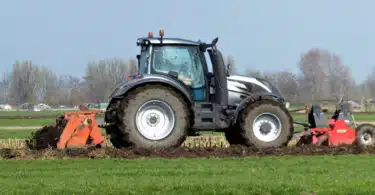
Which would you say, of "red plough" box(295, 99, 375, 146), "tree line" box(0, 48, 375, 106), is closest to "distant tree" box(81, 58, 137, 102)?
"tree line" box(0, 48, 375, 106)

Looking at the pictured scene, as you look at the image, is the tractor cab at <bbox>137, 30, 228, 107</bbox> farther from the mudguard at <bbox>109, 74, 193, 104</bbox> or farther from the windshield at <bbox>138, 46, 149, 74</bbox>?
the mudguard at <bbox>109, 74, 193, 104</bbox>

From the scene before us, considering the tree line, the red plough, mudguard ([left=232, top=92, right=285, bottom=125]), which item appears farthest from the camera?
the tree line

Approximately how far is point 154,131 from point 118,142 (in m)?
1.12

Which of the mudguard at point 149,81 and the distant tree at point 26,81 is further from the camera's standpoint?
the distant tree at point 26,81

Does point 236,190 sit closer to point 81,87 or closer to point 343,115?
point 343,115

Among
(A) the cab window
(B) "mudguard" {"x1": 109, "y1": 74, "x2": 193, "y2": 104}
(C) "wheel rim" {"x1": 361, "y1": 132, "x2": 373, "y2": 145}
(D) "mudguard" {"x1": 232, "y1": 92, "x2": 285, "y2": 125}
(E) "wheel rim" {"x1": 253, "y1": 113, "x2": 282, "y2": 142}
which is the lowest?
(C) "wheel rim" {"x1": 361, "y1": 132, "x2": 373, "y2": 145}

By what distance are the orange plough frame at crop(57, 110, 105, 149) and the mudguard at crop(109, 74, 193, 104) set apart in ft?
2.34

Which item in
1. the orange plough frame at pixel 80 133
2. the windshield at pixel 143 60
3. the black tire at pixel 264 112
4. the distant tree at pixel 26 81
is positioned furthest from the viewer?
the distant tree at pixel 26 81

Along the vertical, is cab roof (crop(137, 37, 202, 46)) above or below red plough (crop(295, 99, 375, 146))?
above

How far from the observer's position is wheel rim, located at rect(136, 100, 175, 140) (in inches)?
499

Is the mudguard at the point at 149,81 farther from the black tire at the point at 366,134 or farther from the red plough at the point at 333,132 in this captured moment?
the black tire at the point at 366,134

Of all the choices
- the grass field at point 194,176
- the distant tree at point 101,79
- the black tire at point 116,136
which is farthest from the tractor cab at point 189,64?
the distant tree at point 101,79

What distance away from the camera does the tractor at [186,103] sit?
12.6 meters

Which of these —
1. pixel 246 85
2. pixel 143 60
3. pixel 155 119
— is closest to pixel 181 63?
pixel 143 60
